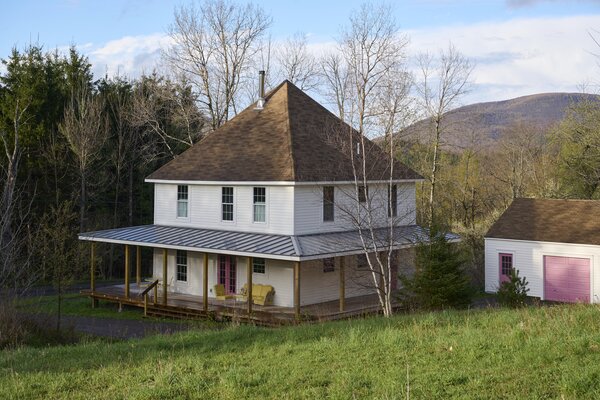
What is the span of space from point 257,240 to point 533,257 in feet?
40.4

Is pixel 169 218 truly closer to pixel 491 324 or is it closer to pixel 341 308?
pixel 341 308

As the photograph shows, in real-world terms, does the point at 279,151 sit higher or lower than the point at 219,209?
higher

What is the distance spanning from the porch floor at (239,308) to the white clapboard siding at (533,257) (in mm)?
6473

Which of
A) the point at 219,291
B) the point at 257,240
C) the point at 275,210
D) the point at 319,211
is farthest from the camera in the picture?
the point at 219,291

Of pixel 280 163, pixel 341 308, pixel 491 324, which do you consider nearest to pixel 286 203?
pixel 280 163

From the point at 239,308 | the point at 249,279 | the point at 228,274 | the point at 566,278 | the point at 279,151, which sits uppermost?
the point at 279,151

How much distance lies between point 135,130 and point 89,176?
461 centimetres

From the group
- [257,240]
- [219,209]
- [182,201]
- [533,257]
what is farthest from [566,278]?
[182,201]

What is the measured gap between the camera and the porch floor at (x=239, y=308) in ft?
72.6

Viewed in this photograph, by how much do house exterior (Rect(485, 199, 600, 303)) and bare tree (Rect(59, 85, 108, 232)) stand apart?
21598mm

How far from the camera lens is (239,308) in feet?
78.7

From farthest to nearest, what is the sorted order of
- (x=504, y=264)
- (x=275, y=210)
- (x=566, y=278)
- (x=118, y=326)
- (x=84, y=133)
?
(x=84, y=133), (x=504, y=264), (x=566, y=278), (x=275, y=210), (x=118, y=326)

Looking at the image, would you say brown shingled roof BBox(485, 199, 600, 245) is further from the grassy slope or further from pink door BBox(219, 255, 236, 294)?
the grassy slope

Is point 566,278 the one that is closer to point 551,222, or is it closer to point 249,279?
point 551,222
